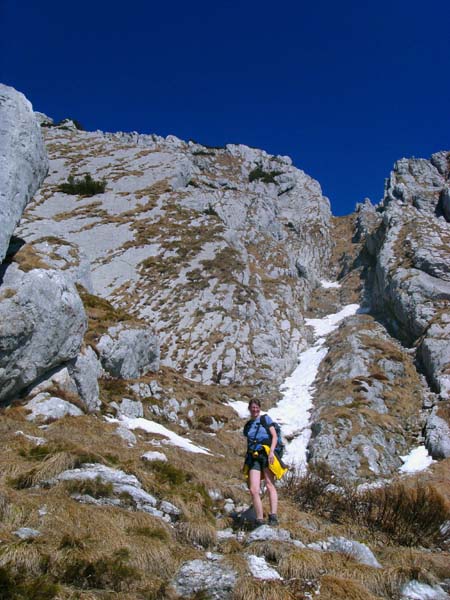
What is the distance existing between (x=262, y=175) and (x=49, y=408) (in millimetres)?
99739

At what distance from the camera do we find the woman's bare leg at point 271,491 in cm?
855

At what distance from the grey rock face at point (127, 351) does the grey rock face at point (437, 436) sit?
20135 mm

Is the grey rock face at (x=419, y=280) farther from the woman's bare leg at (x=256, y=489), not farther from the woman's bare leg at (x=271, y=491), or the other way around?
the woman's bare leg at (x=256, y=489)

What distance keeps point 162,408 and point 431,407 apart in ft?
73.8

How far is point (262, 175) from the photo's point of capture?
106812 mm

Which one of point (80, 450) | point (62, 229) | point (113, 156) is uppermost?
point (113, 156)

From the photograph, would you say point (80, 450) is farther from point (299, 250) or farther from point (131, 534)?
point (299, 250)

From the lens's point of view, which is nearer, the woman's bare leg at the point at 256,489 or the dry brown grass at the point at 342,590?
the dry brown grass at the point at 342,590

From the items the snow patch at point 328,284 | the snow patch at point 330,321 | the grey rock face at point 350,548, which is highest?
the snow patch at point 328,284

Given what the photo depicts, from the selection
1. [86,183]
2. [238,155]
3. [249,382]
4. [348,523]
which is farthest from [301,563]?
[238,155]

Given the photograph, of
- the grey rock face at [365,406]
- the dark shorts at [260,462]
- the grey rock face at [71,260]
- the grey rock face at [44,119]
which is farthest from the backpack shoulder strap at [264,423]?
the grey rock face at [44,119]

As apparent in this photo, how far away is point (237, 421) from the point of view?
2880cm

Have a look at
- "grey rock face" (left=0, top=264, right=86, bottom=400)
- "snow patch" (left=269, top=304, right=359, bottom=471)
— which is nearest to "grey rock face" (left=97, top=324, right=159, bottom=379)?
"grey rock face" (left=0, top=264, right=86, bottom=400)

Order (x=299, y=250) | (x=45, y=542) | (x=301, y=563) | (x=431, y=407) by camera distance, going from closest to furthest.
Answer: (x=45, y=542)
(x=301, y=563)
(x=431, y=407)
(x=299, y=250)
